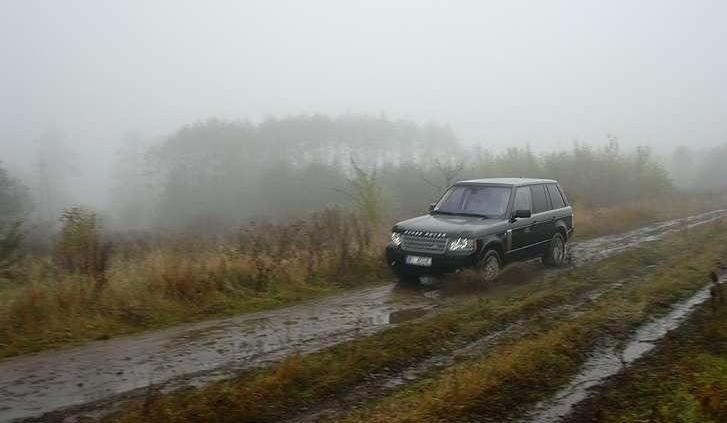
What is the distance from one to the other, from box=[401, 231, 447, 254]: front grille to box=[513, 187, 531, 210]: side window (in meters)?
1.96

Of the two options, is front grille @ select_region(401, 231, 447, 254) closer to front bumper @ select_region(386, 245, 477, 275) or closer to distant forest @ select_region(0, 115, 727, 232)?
front bumper @ select_region(386, 245, 477, 275)

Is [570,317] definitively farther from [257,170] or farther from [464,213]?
[257,170]

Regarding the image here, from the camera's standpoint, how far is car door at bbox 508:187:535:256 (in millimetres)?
11523

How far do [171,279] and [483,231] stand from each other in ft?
16.6

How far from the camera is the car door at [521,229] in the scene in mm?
11523

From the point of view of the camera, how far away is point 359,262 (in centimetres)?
1224

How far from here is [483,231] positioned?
1069cm

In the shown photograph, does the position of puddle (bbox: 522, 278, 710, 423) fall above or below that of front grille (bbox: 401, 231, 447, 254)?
below

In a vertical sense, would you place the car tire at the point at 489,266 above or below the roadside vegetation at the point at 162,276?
below

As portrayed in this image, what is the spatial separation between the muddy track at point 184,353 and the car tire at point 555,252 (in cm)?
359

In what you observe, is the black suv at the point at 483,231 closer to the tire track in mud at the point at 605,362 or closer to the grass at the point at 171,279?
the grass at the point at 171,279

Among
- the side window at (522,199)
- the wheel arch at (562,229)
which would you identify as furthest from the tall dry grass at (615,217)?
the side window at (522,199)

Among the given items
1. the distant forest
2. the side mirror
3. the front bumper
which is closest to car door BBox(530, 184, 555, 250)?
the side mirror

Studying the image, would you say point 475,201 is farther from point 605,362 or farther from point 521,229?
point 605,362
